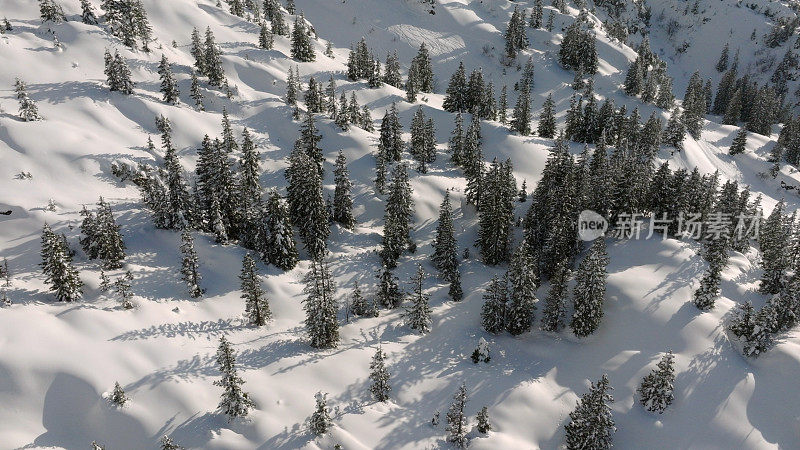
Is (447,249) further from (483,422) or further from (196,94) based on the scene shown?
(196,94)

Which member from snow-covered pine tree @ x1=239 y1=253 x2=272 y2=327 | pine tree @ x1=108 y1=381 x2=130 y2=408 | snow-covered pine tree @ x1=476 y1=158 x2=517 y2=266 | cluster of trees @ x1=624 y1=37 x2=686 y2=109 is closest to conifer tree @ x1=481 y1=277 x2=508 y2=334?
snow-covered pine tree @ x1=476 y1=158 x2=517 y2=266

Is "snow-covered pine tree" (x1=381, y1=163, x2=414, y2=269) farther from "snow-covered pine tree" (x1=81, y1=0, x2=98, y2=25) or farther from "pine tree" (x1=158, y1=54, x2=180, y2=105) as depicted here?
"snow-covered pine tree" (x1=81, y1=0, x2=98, y2=25)

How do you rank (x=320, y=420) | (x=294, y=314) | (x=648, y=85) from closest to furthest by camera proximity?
(x=320, y=420), (x=294, y=314), (x=648, y=85)

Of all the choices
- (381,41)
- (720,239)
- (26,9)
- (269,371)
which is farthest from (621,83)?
(26,9)

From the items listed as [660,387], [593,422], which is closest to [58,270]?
[593,422]

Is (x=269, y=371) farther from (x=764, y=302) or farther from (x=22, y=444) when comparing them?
(x=764, y=302)

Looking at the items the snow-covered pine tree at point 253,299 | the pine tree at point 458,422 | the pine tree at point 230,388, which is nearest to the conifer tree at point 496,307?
the pine tree at point 458,422

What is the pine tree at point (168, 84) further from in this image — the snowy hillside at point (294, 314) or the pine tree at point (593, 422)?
the pine tree at point (593, 422)
